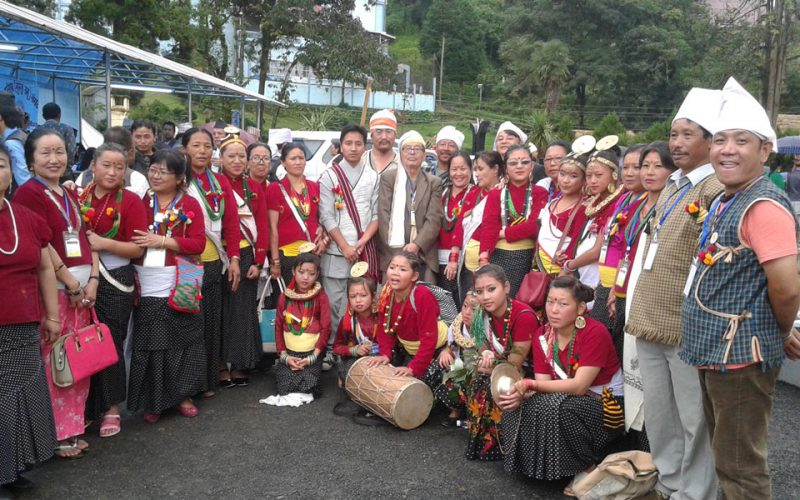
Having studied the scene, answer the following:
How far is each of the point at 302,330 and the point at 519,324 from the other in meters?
1.91

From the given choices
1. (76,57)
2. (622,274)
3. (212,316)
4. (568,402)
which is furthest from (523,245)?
(76,57)

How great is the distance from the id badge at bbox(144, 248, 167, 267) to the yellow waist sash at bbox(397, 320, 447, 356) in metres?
1.81

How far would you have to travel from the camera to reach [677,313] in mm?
3492

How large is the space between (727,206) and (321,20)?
27.4m

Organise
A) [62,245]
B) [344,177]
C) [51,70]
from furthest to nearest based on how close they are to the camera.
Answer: [51,70] < [344,177] < [62,245]

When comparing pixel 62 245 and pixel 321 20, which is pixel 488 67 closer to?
pixel 321 20

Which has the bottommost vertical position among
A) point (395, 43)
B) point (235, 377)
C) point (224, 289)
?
point (235, 377)

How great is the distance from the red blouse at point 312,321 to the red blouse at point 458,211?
→ 47.0 inches

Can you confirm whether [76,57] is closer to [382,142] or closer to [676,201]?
[382,142]

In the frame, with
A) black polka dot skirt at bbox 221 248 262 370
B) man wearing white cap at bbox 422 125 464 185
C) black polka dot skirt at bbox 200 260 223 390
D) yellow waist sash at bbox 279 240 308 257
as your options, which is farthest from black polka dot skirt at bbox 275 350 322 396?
man wearing white cap at bbox 422 125 464 185

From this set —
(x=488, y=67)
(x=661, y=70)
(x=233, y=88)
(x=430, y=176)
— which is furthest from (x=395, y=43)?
(x=430, y=176)

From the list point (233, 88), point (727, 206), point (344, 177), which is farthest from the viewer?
point (233, 88)

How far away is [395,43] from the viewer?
61.4 meters

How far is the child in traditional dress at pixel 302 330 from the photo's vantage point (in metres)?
5.59
